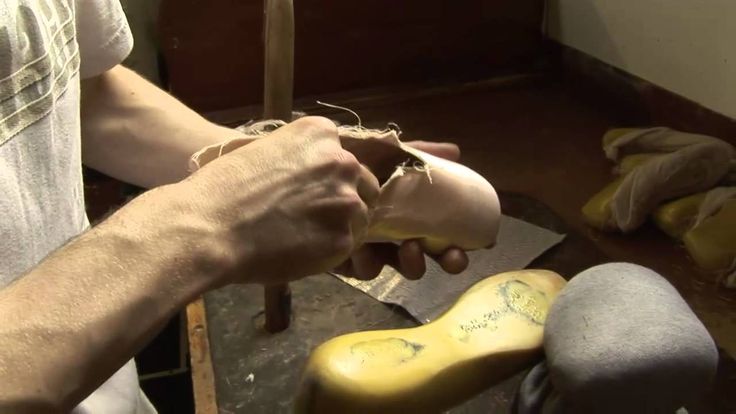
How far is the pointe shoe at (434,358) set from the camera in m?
0.60

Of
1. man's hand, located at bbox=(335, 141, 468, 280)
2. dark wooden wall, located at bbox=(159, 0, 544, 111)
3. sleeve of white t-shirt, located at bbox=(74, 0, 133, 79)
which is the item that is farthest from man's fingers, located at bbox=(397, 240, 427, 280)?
dark wooden wall, located at bbox=(159, 0, 544, 111)

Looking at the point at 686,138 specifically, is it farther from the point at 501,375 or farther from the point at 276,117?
the point at 276,117

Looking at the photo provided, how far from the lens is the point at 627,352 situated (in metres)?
0.58

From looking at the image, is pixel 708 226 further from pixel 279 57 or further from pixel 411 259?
pixel 279 57

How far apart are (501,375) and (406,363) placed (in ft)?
0.33

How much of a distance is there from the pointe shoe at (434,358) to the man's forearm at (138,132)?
0.64ft

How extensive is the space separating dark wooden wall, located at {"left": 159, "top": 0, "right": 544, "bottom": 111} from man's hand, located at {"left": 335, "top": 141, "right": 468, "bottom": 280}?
2.39ft

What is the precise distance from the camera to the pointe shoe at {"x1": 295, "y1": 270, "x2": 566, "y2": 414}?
60 cm

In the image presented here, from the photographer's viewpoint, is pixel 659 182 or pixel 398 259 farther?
pixel 659 182

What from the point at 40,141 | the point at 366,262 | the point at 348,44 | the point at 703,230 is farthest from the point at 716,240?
the point at 40,141

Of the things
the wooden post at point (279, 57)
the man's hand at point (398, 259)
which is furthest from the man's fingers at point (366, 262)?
the wooden post at point (279, 57)

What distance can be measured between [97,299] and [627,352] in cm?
40

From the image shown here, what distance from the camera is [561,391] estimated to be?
606mm

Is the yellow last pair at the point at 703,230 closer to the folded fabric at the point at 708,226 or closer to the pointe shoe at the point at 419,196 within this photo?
the folded fabric at the point at 708,226
